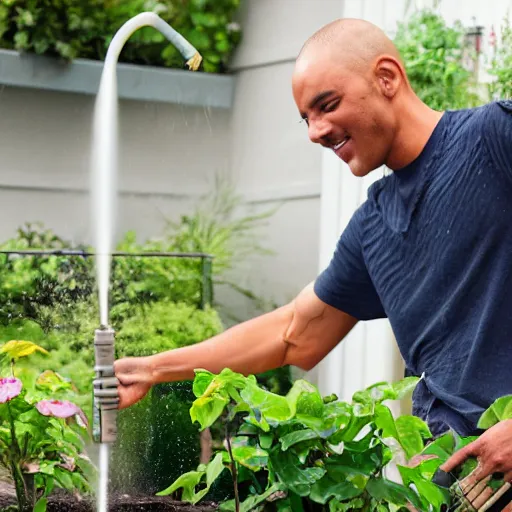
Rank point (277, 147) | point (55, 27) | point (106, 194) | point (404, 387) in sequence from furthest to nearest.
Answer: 1. point (277, 147)
2. point (55, 27)
3. point (106, 194)
4. point (404, 387)

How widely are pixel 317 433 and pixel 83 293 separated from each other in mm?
1483

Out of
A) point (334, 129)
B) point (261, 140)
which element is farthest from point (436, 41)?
point (334, 129)

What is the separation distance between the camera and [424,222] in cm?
171

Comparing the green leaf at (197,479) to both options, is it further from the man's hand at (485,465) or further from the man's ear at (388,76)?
the man's ear at (388,76)

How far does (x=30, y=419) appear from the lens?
164 centimetres

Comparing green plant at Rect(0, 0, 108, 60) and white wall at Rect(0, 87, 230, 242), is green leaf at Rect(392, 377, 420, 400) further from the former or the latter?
green plant at Rect(0, 0, 108, 60)

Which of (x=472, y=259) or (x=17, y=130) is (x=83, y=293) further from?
Result: (x=472, y=259)

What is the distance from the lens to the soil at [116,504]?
1681 mm

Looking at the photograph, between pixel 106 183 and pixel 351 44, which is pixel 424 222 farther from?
pixel 106 183

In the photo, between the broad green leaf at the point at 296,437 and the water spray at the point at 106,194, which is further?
the water spray at the point at 106,194

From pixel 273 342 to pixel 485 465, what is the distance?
776mm

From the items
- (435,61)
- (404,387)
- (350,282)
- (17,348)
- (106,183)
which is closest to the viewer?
(404,387)

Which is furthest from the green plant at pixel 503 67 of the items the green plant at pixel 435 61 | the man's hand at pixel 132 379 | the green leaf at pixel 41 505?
the green leaf at pixel 41 505

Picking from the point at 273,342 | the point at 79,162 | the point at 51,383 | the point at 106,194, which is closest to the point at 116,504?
the point at 51,383
